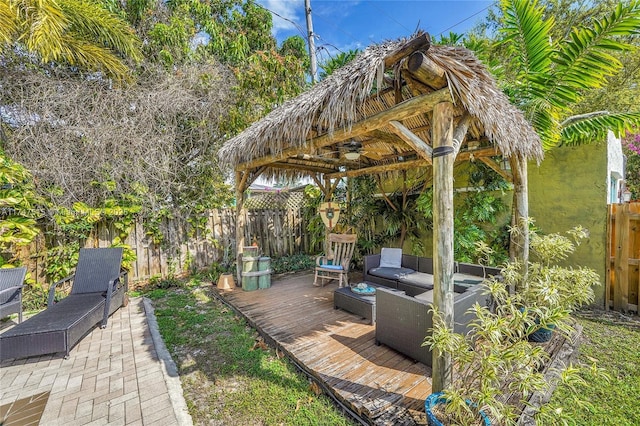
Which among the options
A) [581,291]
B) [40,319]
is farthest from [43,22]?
[581,291]

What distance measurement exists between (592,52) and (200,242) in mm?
8617

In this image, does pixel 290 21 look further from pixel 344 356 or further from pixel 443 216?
pixel 344 356

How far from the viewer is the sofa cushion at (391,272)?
197 inches

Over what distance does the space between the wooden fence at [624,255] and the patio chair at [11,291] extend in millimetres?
9592

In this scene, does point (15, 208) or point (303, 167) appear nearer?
point (15, 208)

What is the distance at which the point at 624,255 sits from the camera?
15.2ft

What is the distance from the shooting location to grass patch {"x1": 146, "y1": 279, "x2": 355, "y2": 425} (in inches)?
98.5

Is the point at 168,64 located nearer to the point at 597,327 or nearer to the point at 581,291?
the point at 581,291

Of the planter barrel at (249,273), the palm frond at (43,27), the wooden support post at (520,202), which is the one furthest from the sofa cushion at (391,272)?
the palm frond at (43,27)

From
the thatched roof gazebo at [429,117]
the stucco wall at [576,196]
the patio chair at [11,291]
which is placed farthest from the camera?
the stucco wall at [576,196]

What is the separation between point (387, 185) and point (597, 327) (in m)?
5.14

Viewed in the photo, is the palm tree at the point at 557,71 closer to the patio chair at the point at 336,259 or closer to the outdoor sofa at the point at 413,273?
the outdoor sofa at the point at 413,273

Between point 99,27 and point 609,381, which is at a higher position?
point 99,27

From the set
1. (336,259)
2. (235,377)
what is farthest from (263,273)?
(235,377)
